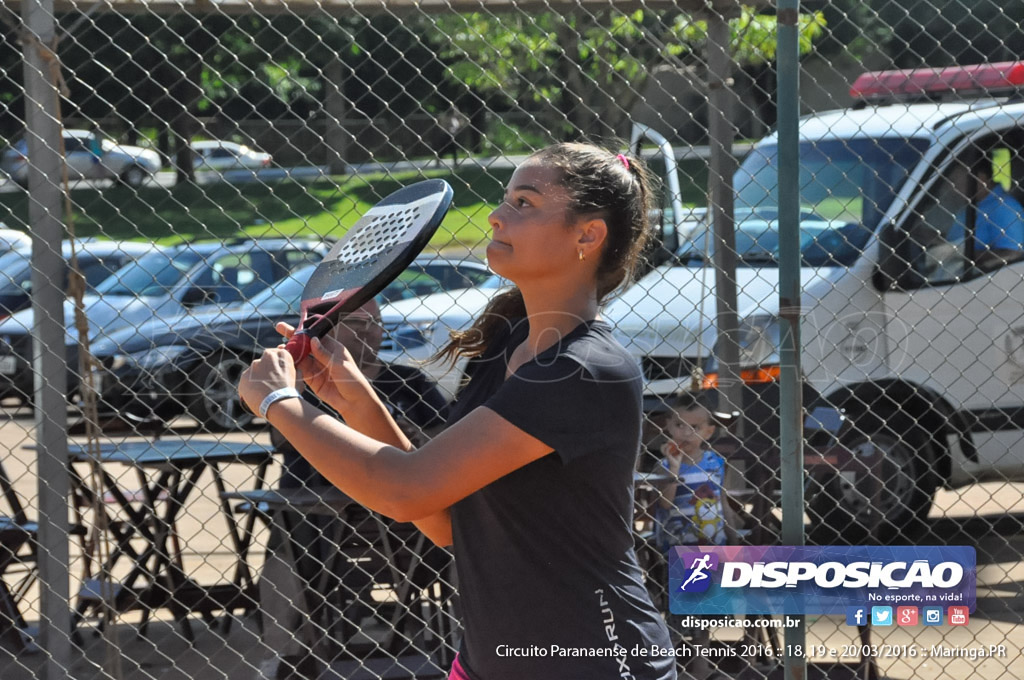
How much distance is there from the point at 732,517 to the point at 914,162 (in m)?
2.95

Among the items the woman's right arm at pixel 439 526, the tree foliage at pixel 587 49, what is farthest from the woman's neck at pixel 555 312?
the tree foliage at pixel 587 49

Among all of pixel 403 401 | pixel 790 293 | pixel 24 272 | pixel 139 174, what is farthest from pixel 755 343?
pixel 24 272

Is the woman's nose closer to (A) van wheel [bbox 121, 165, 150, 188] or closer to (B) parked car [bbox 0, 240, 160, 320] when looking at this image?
(A) van wheel [bbox 121, 165, 150, 188]

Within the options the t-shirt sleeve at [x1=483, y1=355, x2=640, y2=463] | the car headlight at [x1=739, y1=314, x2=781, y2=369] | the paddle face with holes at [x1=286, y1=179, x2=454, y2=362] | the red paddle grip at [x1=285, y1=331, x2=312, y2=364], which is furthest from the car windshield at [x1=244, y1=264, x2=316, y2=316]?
the t-shirt sleeve at [x1=483, y1=355, x2=640, y2=463]

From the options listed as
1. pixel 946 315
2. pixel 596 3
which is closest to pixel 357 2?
pixel 596 3

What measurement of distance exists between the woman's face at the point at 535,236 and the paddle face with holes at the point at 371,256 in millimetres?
144

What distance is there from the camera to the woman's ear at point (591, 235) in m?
2.09

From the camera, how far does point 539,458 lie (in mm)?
1892

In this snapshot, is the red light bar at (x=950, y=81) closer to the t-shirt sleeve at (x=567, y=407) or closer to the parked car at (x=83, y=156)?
the parked car at (x=83, y=156)

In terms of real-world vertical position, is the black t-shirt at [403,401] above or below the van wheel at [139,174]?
below

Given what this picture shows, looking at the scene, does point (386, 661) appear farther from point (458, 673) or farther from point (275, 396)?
point (275, 396)

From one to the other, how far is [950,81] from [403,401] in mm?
4015

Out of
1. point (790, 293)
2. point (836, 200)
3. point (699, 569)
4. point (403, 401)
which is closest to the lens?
point (790, 293)

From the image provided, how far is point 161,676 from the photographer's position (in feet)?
15.0
